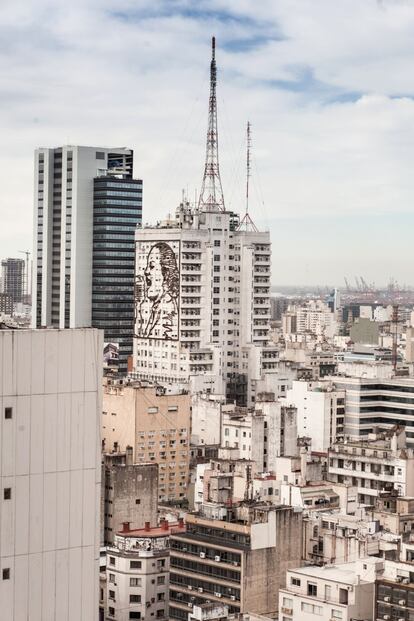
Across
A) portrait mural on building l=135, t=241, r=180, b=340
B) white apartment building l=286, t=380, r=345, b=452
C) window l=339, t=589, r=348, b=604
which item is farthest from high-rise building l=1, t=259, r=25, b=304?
Answer: window l=339, t=589, r=348, b=604

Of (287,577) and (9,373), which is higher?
(9,373)

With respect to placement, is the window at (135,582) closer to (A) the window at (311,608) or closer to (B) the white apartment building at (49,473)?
(A) the window at (311,608)

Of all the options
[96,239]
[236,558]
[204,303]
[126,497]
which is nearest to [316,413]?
[204,303]

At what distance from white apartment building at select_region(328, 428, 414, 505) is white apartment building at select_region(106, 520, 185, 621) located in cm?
1032

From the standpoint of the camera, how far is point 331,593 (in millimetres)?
29672

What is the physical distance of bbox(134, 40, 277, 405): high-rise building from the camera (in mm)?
66875

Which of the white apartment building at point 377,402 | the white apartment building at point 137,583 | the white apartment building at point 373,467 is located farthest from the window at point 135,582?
the white apartment building at point 377,402

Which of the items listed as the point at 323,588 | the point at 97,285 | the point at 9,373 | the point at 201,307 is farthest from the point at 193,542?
the point at 97,285

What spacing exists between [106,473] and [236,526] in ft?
24.6

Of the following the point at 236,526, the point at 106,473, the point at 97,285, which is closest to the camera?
the point at 236,526

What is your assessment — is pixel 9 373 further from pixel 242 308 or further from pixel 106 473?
pixel 242 308

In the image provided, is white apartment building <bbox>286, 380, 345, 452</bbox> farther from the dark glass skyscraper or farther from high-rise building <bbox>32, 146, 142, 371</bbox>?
the dark glass skyscraper

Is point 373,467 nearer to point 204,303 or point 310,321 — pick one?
point 204,303

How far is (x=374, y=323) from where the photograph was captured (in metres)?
128
